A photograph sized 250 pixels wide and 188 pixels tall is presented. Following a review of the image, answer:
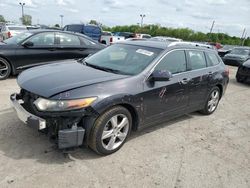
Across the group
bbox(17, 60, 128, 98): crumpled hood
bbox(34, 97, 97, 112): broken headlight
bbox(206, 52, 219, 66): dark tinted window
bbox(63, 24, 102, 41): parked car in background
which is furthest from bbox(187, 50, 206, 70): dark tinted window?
bbox(63, 24, 102, 41): parked car in background

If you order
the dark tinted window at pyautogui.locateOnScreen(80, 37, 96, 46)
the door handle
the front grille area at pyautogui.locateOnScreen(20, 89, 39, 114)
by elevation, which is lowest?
the front grille area at pyautogui.locateOnScreen(20, 89, 39, 114)

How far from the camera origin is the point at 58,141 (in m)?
3.19

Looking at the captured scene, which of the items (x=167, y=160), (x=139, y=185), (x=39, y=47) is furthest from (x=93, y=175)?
(x=39, y=47)

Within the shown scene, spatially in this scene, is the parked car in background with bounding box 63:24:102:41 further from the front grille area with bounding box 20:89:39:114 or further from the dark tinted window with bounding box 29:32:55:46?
the front grille area with bounding box 20:89:39:114

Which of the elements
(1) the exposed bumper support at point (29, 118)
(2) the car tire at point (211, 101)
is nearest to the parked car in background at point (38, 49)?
(1) the exposed bumper support at point (29, 118)

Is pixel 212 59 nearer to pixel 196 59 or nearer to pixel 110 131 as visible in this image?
pixel 196 59

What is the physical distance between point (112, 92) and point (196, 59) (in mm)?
2374

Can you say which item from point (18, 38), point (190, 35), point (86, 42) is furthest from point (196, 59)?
point (190, 35)

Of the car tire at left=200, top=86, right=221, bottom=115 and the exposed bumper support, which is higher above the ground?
the exposed bumper support

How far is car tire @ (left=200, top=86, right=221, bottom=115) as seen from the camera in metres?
5.68

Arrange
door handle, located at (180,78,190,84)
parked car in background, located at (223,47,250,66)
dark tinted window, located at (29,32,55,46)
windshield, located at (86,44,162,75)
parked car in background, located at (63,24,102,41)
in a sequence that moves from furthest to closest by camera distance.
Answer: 1. parked car in background, located at (63,24,102,41)
2. parked car in background, located at (223,47,250,66)
3. dark tinted window, located at (29,32,55,46)
4. door handle, located at (180,78,190,84)
5. windshield, located at (86,44,162,75)

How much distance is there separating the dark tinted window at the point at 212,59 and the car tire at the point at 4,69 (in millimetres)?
5288

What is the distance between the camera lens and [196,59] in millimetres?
5156

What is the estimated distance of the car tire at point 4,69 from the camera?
7293 millimetres
